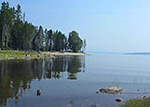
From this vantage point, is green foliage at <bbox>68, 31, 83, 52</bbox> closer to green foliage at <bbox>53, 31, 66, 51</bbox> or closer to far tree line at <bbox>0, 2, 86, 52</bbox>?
green foliage at <bbox>53, 31, 66, 51</bbox>

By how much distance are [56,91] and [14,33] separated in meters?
93.5

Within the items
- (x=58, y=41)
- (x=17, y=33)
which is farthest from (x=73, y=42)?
(x=17, y=33)

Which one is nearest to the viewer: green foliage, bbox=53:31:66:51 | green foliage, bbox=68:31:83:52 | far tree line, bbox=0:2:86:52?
far tree line, bbox=0:2:86:52

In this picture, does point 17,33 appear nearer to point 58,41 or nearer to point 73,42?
point 58,41

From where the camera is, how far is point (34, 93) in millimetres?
25203

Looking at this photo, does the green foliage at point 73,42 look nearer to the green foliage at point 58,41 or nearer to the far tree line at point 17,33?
the green foliage at point 58,41

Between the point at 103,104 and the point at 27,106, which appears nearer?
the point at 27,106

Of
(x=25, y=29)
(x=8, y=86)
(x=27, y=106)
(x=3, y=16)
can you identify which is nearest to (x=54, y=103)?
(x=27, y=106)

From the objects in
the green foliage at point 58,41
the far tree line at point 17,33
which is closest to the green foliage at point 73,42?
the green foliage at point 58,41

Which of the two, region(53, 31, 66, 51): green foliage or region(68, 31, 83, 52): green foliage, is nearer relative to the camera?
region(53, 31, 66, 51): green foliage

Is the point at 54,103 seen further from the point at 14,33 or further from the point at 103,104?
the point at 14,33

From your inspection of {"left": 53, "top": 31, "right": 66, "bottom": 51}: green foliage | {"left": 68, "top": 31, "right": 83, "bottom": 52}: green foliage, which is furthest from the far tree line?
{"left": 68, "top": 31, "right": 83, "bottom": 52}: green foliage

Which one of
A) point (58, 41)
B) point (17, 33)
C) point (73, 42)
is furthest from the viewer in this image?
point (73, 42)

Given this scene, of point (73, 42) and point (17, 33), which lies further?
point (73, 42)
